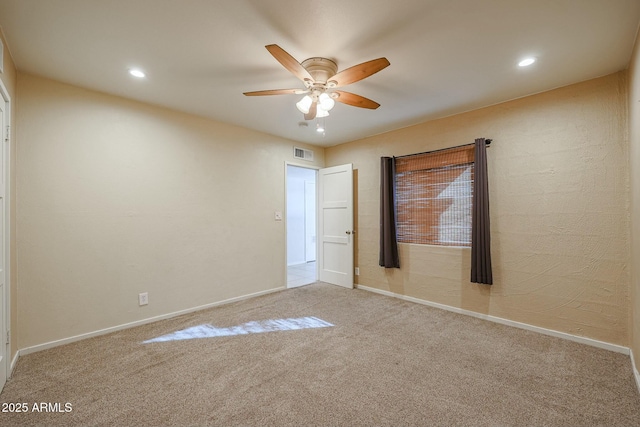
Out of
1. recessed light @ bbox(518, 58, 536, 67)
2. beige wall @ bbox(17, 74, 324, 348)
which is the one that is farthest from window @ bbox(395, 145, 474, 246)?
beige wall @ bbox(17, 74, 324, 348)

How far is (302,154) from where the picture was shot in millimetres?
4785

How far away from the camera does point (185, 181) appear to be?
136 inches

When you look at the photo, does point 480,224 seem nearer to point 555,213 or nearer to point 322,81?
point 555,213

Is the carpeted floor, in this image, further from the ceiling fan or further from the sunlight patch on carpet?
the ceiling fan

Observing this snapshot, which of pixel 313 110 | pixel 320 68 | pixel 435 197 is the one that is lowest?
pixel 435 197

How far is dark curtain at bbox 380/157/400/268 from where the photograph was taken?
403 centimetres

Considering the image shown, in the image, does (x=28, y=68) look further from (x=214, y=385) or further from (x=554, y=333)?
(x=554, y=333)

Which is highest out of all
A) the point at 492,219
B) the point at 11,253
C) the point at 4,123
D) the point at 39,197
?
the point at 4,123

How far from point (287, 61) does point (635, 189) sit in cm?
267

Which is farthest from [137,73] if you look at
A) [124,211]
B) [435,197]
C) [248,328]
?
[435,197]

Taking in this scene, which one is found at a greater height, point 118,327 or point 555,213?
point 555,213

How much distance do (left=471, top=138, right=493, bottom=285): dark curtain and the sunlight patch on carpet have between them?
1.76 metres

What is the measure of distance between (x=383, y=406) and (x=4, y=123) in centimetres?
325

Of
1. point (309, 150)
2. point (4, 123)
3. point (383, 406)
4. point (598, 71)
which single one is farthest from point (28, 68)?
point (598, 71)
